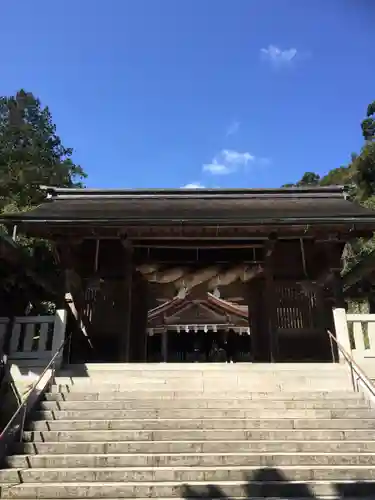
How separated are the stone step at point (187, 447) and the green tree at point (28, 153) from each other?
18.3m

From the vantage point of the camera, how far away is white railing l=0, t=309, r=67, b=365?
7984 millimetres

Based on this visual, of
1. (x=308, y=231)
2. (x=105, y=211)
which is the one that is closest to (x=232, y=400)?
(x=308, y=231)

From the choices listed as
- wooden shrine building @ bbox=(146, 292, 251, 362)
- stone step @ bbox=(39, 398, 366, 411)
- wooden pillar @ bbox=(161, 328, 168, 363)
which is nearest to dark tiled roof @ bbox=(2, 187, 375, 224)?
stone step @ bbox=(39, 398, 366, 411)

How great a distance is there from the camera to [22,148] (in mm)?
34812

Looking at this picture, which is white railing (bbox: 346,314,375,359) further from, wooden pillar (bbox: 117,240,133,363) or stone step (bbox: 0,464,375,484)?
wooden pillar (bbox: 117,240,133,363)

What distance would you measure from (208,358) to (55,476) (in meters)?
15.1

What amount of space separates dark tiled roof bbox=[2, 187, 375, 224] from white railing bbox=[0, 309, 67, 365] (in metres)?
1.99

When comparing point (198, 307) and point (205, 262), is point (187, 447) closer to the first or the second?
point (205, 262)

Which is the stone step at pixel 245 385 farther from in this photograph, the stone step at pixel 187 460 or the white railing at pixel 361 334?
the stone step at pixel 187 460

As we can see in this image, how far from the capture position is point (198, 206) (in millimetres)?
11016

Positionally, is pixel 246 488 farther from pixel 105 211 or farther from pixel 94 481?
pixel 105 211

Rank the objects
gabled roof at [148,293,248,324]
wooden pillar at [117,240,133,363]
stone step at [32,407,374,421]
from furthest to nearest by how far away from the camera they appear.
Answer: gabled roof at [148,293,248,324]
wooden pillar at [117,240,133,363]
stone step at [32,407,374,421]

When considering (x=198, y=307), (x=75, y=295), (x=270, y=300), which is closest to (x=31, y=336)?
(x=75, y=295)

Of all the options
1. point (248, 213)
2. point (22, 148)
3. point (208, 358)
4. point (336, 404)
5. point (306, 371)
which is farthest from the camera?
point (22, 148)
